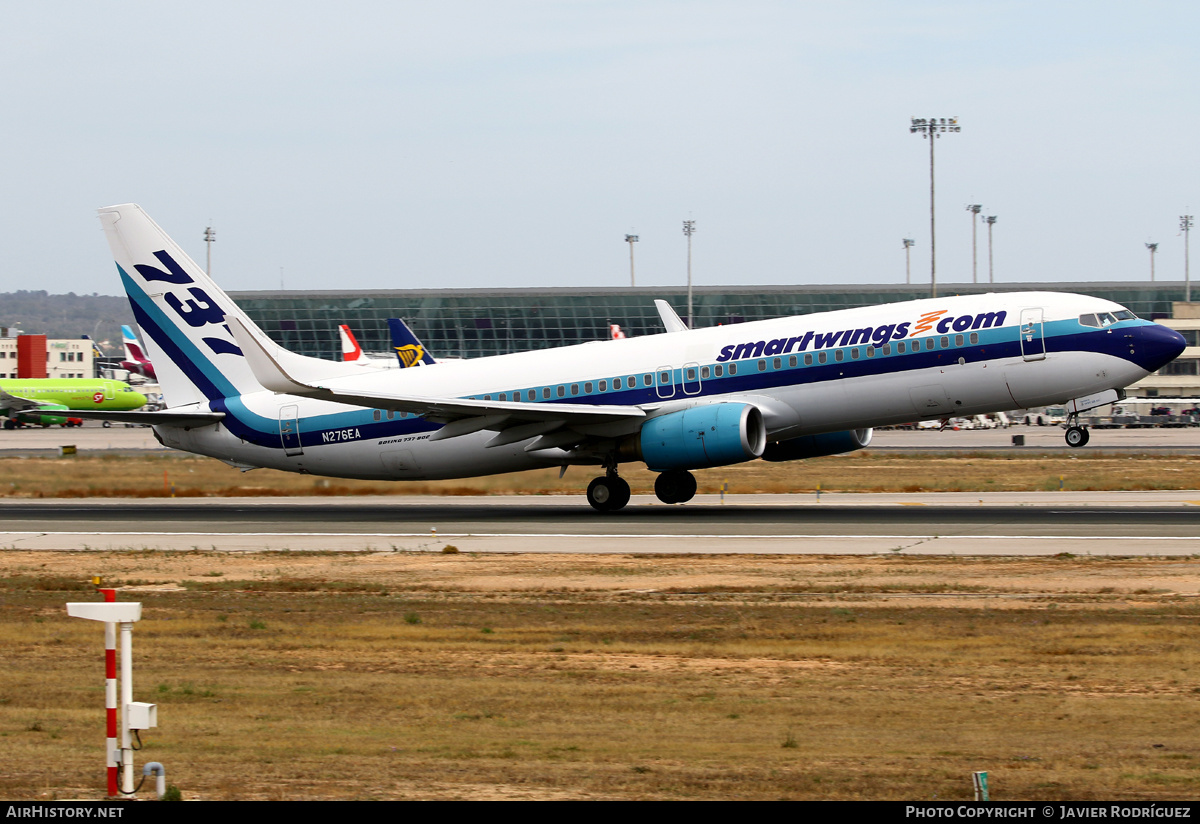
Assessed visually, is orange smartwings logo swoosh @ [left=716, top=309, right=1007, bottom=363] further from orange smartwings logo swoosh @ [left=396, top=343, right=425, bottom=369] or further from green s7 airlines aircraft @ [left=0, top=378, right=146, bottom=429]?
green s7 airlines aircraft @ [left=0, top=378, right=146, bottom=429]

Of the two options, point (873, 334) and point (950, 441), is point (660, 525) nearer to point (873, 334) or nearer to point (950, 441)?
point (873, 334)

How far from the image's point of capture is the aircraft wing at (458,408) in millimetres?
28984

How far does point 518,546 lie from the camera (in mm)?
24984

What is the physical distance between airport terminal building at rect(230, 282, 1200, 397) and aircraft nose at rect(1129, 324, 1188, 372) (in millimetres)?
86490

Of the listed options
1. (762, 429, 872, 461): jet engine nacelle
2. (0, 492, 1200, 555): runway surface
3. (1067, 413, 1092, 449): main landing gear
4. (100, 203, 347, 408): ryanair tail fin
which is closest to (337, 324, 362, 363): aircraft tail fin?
(0, 492, 1200, 555): runway surface

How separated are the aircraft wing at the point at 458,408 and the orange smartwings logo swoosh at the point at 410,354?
17.1 meters

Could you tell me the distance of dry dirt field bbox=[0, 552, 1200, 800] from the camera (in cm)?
876

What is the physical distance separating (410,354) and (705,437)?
933 inches

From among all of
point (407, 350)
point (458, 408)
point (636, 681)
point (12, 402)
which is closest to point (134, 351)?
point (12, 402)

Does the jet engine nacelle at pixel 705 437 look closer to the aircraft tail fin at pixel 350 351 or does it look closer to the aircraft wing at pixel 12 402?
the aircraft tail fin at pixel 350 351

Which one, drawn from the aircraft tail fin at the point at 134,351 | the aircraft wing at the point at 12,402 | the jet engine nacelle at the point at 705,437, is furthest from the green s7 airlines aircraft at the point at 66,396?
the jet engine nacelle at the point at 705,437

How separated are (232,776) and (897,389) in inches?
895

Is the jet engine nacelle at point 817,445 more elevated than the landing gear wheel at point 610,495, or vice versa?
the jet engine nacelle at point 817,445

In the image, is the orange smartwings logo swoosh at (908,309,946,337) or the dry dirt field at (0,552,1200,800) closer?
the dry dirt field at (0,552,1200,800)
